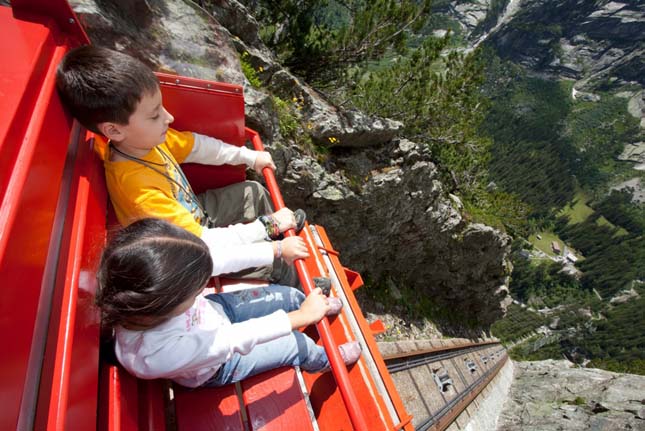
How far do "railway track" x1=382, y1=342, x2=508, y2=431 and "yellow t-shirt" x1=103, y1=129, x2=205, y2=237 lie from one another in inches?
167

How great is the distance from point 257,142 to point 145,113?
4.38ft

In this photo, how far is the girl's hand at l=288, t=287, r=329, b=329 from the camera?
185 cm

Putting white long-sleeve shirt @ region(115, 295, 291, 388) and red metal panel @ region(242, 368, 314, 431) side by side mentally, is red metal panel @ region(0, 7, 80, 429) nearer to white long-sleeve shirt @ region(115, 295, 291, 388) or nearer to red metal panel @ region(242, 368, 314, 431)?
white long-sleeve shirt @ region(115, 295, 291, 388)

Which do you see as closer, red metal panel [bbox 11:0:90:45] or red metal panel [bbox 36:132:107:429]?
red metal panel [bbox 36:132:107:429]

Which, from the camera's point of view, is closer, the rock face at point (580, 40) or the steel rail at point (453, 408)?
the steel rail at point (453, 408)

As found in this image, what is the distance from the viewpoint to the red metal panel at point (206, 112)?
2.31m

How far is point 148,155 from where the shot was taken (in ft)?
6.48

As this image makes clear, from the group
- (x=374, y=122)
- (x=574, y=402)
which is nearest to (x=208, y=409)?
(x=374, y=122)

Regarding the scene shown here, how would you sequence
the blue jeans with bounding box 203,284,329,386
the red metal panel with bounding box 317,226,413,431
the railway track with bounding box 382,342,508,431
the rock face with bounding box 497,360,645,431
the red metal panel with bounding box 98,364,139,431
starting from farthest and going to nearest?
the rock face with bounding box 497,360,645,431
the railway track with bounding box 382,342,508,431
the red metal panel with bounding box 317,226,413,431
the blue jeans with bounding box 203,284,329,386
the red metal panel with bounding box 98,364,139,431

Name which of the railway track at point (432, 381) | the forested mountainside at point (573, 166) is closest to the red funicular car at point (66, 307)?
the railway track at point (432, 381)

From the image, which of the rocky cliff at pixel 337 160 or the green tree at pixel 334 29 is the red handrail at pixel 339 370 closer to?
the rocky cliff at pixel 337 160

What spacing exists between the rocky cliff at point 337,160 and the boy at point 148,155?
1.22 meters

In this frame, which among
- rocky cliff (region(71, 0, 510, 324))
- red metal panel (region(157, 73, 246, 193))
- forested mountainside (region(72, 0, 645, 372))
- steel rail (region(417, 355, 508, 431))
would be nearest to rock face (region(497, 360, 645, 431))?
steel rail (region(417, 355, 508, 431))

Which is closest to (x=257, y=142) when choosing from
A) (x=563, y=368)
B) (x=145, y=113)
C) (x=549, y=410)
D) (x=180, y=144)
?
(x=180, y=144)
